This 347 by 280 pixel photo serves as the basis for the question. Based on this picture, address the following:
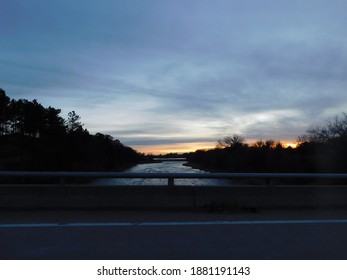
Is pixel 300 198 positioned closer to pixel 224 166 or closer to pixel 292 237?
pixel 292 237

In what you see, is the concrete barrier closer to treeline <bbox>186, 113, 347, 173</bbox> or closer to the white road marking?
the white road marking

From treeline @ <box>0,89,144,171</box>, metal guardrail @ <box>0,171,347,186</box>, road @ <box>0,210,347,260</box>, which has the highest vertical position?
treeline @ <box>0,89,144,171</box>

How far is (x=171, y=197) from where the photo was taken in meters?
9.40

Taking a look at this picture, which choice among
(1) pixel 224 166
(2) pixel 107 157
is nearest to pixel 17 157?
(2) pixel 107 157

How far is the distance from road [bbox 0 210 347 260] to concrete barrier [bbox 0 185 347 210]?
36 centimetres

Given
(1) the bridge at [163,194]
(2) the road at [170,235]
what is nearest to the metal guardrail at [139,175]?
(1) the bridge at [163,194]

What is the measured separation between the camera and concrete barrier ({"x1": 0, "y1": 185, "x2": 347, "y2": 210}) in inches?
356

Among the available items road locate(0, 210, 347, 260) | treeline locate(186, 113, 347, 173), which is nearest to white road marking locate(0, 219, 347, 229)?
road locate(0, 210, 347, 260)

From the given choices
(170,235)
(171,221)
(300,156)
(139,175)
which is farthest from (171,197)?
(300,156)

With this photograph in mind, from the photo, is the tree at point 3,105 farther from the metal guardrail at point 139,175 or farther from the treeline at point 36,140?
the metal guardrail at point 139,175

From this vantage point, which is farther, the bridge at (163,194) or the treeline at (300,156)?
the treeline at (300,156)

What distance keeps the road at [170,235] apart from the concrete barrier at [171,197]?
0.36 metres

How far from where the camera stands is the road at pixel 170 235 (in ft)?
18.7
